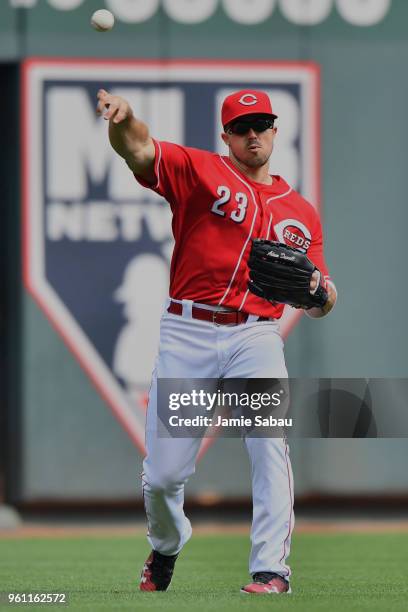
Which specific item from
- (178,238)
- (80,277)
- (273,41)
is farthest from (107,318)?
(178,238)

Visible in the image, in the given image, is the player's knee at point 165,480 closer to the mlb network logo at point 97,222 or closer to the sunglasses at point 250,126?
the sunglasses at point 250,126

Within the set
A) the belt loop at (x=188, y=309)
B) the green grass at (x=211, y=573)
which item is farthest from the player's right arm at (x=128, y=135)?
the green grass at (x=211, y=573)

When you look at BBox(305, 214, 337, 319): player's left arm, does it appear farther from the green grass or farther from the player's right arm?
the green grass

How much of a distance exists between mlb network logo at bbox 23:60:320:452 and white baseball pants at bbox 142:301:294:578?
4.20 metres

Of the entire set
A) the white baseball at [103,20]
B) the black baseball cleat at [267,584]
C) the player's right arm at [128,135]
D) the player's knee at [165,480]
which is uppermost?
the white baseball at [103,20]

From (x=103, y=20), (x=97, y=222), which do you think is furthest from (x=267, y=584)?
(x=97, y=222)

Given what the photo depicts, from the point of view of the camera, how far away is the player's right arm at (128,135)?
4.68 metres

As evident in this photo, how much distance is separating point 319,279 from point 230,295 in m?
0.35

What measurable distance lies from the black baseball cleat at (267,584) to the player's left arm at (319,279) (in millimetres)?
1010

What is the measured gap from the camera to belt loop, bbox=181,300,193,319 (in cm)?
508

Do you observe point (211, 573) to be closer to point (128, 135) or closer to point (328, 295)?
point (328, 295)

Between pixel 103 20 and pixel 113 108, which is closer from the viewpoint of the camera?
pixel 113 108

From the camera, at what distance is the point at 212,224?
16.6 feet

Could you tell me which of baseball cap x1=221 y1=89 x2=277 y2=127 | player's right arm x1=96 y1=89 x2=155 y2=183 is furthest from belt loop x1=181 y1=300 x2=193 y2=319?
baseball cap x1=221 y1=89 x2=277 y2=127
